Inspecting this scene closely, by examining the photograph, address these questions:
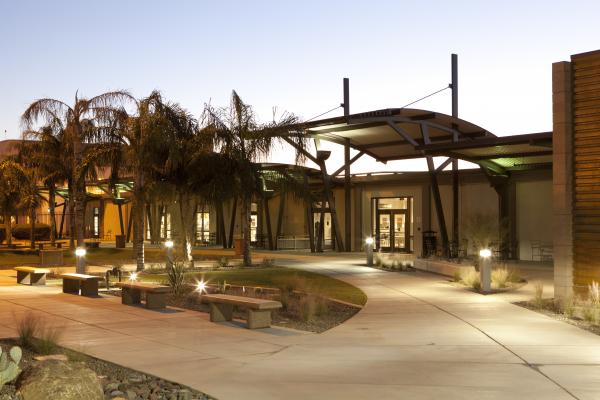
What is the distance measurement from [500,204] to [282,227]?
54.7 ft

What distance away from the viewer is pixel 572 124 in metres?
15.1

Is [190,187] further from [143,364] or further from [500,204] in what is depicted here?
[143,364]

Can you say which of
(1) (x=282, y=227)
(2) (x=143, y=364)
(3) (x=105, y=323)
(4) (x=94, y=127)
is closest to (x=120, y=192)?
(1) (x=282, y=227)

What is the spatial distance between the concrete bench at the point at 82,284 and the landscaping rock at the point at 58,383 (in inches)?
412

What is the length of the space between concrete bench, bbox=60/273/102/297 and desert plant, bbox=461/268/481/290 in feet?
30.5

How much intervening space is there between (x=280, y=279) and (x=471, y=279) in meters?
5.40

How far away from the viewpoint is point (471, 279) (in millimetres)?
18422

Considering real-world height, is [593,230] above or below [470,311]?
above

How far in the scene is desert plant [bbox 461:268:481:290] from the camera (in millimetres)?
18125

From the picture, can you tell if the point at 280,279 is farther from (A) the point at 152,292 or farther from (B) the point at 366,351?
(B) the point at 366,351

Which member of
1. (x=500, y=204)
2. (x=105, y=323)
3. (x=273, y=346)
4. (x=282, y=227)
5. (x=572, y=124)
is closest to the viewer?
(x=273, y=346)

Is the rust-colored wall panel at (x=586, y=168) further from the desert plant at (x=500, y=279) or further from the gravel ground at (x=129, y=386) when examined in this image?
the gravel ground at (x=129, y=386)

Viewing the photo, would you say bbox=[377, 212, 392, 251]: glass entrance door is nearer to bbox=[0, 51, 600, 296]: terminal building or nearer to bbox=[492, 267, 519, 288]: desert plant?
bbox=[0, 51, 600, 296]: terminal building

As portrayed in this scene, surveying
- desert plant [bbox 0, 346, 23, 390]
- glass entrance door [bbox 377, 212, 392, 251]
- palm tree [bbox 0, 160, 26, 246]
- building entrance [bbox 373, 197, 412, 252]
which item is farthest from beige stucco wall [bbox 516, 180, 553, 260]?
desert plant [bbox 0, 346, 23, 390]
